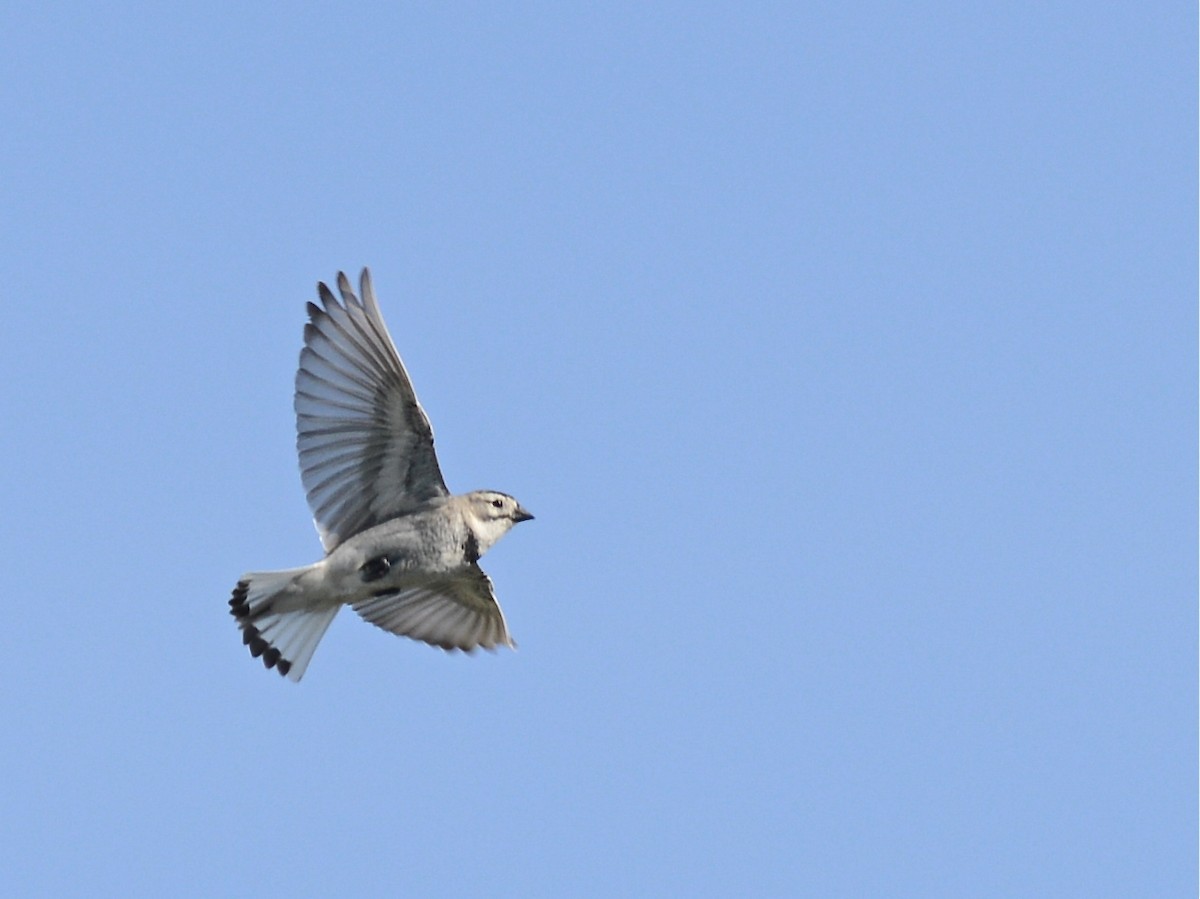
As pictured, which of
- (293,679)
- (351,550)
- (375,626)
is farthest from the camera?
(375,626)

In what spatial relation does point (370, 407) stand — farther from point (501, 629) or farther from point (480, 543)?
→ point (501, 629)

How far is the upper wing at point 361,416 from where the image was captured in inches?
626

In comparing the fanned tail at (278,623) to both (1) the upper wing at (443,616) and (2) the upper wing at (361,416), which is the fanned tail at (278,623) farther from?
(1) the upper wing at (443,616)

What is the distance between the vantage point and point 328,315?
15.9 m

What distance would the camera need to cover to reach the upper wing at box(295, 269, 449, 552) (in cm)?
1589

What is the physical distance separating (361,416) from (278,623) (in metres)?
2.13

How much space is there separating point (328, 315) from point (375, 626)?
369 cm

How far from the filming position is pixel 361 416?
52.4ft

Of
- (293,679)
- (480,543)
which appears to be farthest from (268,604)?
(480,543)

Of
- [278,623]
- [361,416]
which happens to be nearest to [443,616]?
[278,623]

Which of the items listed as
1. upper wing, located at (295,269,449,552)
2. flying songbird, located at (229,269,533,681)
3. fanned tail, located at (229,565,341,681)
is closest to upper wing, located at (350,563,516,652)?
fanned tail, located at (229,565,341,681)

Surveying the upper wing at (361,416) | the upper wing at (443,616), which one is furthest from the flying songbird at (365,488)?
the upper wing at (443,616)

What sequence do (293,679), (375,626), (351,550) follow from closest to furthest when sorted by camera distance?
1. (351,550)
2. (293,679)
3. (375,626)

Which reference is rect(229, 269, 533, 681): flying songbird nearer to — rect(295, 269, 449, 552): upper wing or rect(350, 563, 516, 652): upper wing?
rect(295, 269, 449, 552): upper wing
